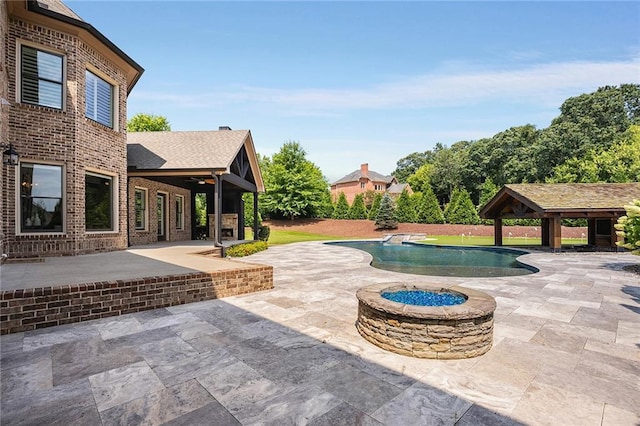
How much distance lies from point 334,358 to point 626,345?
361cm

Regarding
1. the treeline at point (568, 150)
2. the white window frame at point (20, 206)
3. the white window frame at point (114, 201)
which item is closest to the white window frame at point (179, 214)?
the white window frame at point (114, 201)

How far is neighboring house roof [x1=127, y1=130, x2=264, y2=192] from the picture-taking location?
10.5 m

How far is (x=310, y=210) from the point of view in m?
35.1

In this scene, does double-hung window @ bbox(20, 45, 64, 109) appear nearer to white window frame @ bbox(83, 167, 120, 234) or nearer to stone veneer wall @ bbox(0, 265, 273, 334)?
white window frame @ bbox(83, 167, 120, 234)

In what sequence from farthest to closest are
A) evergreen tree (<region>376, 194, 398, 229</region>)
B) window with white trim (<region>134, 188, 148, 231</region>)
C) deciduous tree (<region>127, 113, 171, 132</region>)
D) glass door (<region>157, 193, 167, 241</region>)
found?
deciduous tree (<region>127, 113, 171, 132</region>) → evergreen tree (<region>376, 194, 398, 229</region>) → glass door (<region>157, 193, 167, 241</region>) → window with white trim (<region>134, 188, 148, 231</region>)

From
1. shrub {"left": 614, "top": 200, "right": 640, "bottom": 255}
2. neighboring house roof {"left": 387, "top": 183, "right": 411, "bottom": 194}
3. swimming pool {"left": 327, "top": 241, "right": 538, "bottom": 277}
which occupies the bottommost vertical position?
swimming pool {"left": 327, "top": 241, "right": 538, "bottom": 277}

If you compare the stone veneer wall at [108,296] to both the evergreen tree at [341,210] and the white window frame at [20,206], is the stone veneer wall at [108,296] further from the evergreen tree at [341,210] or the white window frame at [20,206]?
the evergreen tree at [341,210]

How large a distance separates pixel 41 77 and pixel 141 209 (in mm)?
5835

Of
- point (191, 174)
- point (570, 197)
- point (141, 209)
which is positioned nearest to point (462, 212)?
point (570, 197)

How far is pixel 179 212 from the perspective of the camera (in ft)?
50.1

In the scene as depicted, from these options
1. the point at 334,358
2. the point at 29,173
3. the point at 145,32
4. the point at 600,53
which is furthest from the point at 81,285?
the point at 600,53

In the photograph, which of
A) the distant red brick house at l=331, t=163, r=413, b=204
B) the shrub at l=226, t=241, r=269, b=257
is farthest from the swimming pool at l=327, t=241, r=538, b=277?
the distant red brick house at l=331, t=163, r=413, b=204

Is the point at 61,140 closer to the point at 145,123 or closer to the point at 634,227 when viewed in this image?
the point at 634,227

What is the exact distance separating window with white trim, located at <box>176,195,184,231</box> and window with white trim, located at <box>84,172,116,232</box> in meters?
5.53
